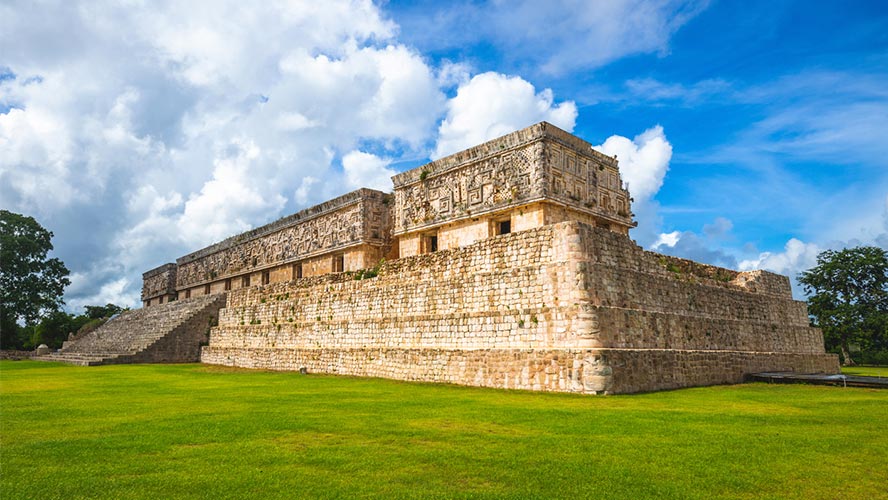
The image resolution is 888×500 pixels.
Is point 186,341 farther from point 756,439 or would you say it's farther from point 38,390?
point 756,439

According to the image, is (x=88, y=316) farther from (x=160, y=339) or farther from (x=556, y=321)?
(x=556, y=321)

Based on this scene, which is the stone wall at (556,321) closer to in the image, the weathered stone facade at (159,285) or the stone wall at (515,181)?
the stone wall at (515,181)

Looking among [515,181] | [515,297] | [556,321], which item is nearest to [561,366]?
[556,321]

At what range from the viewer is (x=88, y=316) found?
144 ft

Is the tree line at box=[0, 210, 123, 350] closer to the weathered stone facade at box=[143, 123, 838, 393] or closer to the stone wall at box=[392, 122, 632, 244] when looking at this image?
the weathered stone facade at box=[143, 123, 838, 393]

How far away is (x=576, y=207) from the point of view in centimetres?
1650

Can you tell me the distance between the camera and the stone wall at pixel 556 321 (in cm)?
1152

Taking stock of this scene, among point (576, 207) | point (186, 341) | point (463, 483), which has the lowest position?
point (463, 483)

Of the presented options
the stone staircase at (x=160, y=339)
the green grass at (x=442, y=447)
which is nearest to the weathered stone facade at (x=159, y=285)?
the stone staircase at (x=160, y=339)

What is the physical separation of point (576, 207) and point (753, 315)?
6.39m

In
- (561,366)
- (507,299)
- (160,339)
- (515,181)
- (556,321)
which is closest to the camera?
(561,366)

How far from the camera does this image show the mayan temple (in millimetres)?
11891

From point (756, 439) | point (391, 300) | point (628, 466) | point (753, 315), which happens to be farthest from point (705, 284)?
point (628, 466)

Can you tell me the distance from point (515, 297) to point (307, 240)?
14357 millimetres
